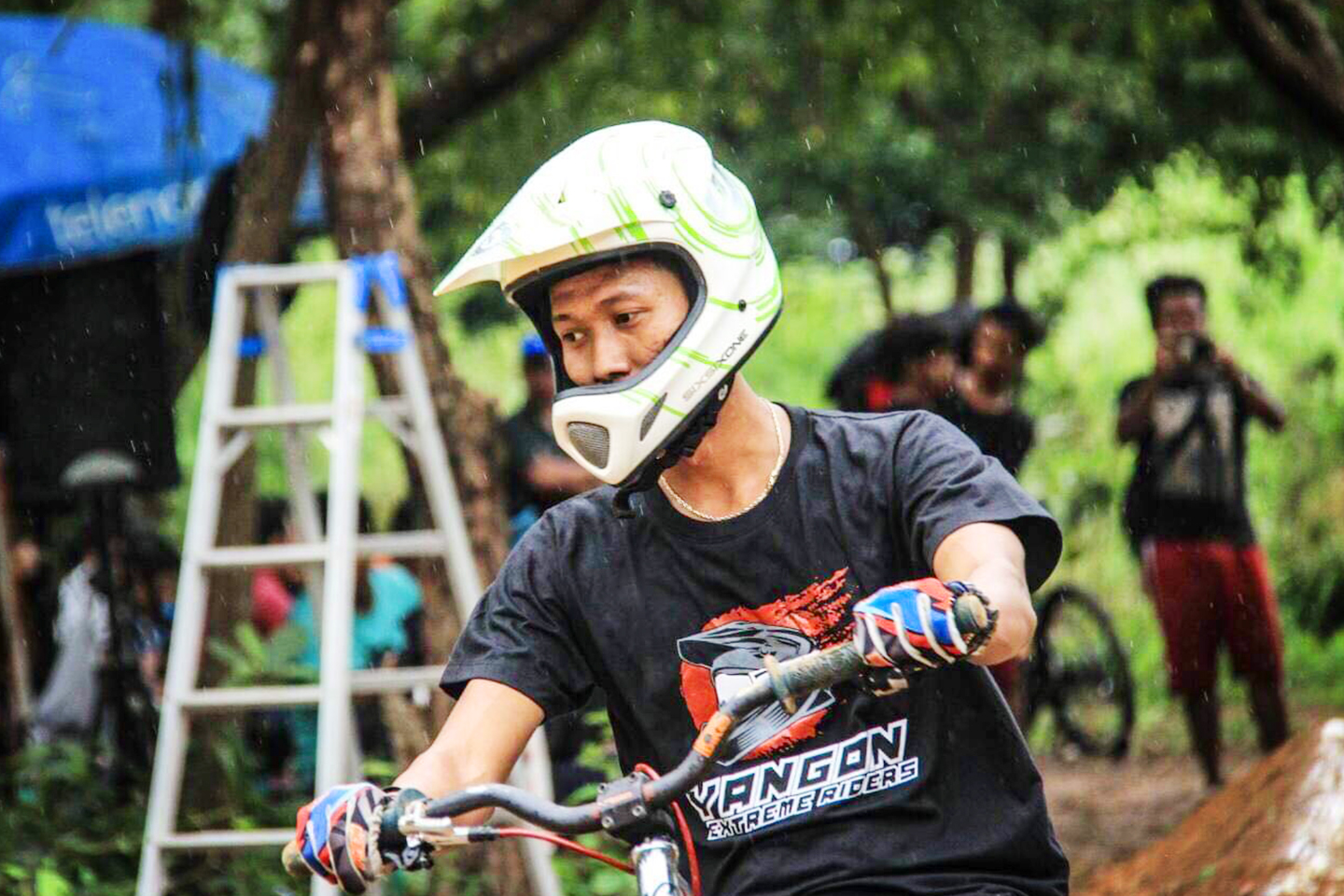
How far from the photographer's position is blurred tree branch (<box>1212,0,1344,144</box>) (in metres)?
8.35

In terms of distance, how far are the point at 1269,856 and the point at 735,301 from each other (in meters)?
2.60

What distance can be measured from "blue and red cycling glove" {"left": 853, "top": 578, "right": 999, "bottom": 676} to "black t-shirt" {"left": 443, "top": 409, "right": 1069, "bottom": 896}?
1.45 feet

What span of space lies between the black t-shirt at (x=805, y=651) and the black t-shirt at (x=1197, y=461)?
257 inches

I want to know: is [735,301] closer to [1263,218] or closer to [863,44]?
[863,44]

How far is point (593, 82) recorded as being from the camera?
1304 cm

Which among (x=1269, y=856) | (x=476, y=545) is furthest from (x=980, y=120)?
(x=1269, y=856)

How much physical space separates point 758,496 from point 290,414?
12.5 feet

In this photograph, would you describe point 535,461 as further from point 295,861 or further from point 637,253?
point 295,861

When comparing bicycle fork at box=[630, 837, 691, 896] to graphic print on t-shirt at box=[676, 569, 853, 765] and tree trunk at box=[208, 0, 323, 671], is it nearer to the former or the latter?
graphic print on t-shirt at box=[676, 569, 853, 765]

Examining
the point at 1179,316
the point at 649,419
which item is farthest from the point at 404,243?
the point at 649,419

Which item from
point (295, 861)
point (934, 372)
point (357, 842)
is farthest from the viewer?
point (934, 372)

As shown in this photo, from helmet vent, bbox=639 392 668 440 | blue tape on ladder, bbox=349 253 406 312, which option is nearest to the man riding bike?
helmet vent, bbox=639 392 668 440

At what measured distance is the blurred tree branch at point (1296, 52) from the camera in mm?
8352

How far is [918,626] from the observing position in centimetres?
248
